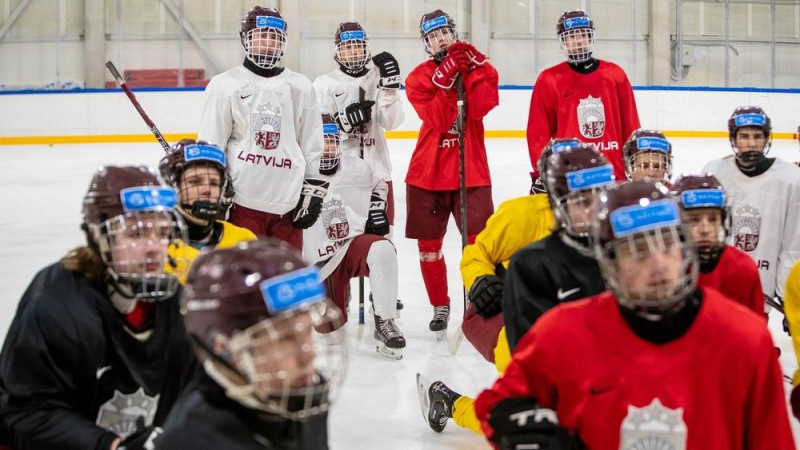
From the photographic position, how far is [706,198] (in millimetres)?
2287

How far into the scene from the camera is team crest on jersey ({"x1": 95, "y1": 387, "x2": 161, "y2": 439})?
6.09 ft

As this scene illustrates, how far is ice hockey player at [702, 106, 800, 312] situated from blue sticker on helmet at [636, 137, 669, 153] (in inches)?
18.7

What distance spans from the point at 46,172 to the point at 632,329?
8339 millimetres

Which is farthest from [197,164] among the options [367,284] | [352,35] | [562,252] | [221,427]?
[367,284]

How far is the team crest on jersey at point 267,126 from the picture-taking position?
3975 mm

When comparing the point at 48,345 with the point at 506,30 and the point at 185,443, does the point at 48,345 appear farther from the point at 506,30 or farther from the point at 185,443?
the point at 506,30

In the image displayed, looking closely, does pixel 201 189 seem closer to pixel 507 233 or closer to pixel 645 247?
pixel 507 233

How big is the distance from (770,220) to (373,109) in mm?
1889

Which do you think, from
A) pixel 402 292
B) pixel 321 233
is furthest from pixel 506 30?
pixel 321 233

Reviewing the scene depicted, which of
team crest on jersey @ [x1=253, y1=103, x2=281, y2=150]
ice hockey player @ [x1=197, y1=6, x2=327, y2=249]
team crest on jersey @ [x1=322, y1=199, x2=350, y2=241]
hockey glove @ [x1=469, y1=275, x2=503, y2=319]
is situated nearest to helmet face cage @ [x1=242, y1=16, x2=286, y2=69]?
ice hockey player @ [x1=197, y1=6, x2=327, y2=249]

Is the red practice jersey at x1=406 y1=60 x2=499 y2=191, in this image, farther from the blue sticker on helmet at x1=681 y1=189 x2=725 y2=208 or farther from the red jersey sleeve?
the blue sticker on helmet at x1=681 y1=189 x2=725 y2=208

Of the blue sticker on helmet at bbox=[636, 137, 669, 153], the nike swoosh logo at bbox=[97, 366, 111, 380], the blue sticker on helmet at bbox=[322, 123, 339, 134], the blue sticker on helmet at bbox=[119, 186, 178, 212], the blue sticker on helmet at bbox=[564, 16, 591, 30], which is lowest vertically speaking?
the nike swoosh logo at bbox=[97, 366, 111, 380]

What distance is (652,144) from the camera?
3211mm

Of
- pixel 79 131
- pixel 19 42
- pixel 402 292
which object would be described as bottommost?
pixel 402 292
